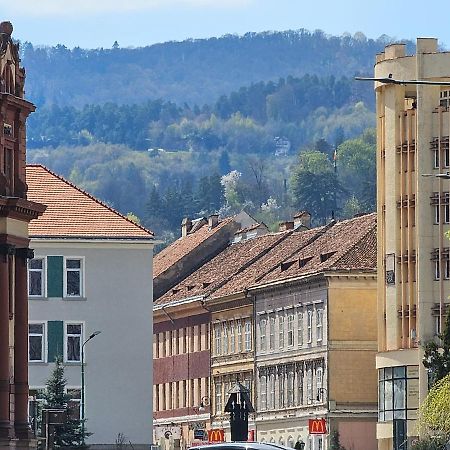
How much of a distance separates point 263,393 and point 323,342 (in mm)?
11926

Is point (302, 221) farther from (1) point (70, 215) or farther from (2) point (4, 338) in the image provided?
(2) point (4, 338)

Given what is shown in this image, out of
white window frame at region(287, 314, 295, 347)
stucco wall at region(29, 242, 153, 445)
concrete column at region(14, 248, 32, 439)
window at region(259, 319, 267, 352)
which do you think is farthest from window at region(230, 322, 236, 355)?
concrete column at region(14, 248, 32, 439)

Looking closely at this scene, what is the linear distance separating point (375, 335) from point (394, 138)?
1444 centimetres

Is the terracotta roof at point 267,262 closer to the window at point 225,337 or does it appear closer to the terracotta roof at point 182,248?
the window at point 225,337

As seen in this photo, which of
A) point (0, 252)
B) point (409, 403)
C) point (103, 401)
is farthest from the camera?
point (409, 403)

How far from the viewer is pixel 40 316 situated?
5069 inches

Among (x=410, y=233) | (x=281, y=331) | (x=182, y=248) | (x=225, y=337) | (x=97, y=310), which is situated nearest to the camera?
(x=97, y=310)

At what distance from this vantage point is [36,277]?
5103 inches

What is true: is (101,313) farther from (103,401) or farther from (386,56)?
(386,56)

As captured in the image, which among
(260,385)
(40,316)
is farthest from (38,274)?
(260,385)

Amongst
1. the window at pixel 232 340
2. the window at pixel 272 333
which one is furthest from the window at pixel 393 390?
the window at pixel 232 340

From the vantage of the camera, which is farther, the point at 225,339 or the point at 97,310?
the point at 225,339

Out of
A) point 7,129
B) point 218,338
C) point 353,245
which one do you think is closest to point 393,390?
point 353,245

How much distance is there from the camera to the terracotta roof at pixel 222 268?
6644 inches
